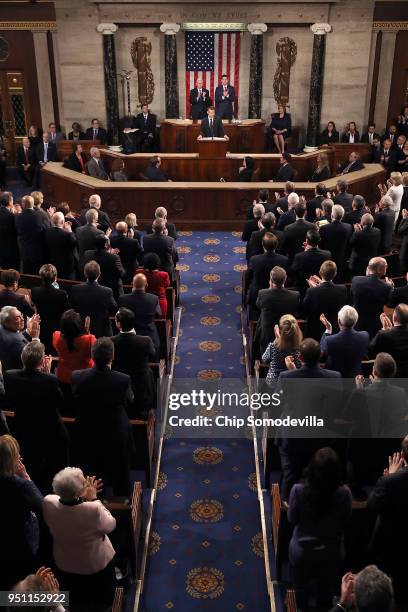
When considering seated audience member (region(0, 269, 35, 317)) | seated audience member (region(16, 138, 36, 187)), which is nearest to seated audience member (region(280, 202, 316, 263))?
seated audience member (region(0, 269, 35, 317))

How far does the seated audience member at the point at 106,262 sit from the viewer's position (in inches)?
236

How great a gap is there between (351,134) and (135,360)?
10.7 metres

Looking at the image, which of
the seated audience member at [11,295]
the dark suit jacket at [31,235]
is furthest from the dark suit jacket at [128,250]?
the seated audience member at [11,295]

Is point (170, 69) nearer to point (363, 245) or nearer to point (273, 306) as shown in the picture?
point (363, 245)

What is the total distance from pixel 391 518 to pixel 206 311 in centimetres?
455

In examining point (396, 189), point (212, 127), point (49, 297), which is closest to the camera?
point (49, 297)

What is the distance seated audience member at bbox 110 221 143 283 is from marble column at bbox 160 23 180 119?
28.1 ft

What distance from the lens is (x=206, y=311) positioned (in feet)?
24.8

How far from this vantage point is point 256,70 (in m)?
14.2

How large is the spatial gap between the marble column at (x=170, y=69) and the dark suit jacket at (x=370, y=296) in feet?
33.5

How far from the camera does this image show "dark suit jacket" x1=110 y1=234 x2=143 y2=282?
6578 millimetres

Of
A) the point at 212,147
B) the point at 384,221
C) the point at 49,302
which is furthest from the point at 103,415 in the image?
the point at 212,147

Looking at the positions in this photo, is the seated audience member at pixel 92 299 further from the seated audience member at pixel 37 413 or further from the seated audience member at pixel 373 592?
the seated audience member at pixel 373 592

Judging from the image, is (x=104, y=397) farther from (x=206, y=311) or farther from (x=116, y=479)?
(x=206, y=311)
